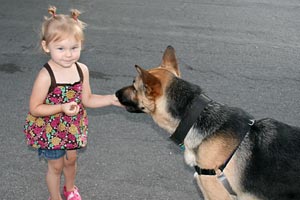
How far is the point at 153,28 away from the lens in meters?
8.99

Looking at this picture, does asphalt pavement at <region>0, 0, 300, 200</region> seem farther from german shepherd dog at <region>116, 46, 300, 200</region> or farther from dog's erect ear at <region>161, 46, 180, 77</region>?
dog's erect ear at <region>161, 46, 180, 77</region>

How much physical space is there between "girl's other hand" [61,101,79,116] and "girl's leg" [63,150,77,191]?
1.99ft

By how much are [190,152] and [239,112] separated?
516 millimetres

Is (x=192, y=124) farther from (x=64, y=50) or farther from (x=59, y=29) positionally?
(x=59, y=29)

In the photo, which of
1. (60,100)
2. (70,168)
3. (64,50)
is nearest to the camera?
(64,50)

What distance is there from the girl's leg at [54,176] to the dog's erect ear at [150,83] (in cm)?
110

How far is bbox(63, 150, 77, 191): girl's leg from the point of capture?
3960 mm

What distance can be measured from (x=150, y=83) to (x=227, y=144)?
0.77 meters

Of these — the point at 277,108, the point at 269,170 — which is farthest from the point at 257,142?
the point at 277,108

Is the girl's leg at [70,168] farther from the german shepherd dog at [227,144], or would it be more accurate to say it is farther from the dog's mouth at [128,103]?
the german shepherd dog at [227,144]

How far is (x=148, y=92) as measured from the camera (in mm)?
3459

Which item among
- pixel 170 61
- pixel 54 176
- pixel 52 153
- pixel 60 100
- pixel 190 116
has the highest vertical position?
pixel 170 61

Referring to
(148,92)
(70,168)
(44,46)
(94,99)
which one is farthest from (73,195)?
(44,46)

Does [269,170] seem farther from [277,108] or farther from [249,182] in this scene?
[277,108]
